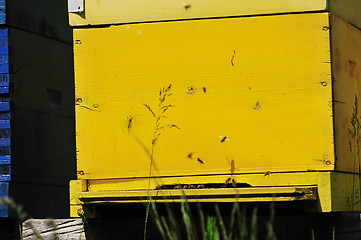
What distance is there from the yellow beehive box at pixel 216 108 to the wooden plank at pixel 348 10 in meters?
0.05

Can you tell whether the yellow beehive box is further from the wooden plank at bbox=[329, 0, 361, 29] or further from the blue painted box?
the blue painted box

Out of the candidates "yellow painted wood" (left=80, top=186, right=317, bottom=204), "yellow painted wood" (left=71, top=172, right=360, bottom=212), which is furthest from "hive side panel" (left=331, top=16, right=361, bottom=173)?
"yellow painted wood" (left=80, top=186, right=317, bottom=204)

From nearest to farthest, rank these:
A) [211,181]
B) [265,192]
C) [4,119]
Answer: [265,192], [211,181], [4,119]

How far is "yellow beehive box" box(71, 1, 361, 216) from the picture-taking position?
3107mm

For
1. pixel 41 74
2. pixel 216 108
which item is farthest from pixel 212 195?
pixel 41 74

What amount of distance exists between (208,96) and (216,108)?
7cm

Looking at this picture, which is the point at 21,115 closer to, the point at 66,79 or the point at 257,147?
the point at 66,79

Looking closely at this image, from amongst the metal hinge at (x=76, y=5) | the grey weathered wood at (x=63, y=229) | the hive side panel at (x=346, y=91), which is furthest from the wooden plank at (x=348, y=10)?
the grey weathered wood at (x=63, y=229)

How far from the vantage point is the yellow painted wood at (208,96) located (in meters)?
3.12

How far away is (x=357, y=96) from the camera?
3.43m

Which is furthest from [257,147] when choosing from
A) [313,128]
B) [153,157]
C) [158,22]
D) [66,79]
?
[66,79]

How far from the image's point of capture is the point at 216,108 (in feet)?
10.4

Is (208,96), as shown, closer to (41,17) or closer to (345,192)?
(345,192)

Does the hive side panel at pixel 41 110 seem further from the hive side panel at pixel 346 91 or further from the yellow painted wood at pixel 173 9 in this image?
the hive side panel at pixel 346 91
